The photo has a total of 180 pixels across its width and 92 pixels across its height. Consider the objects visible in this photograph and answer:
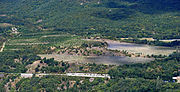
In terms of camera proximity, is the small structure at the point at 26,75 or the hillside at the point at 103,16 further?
the hillside at the point at 103,16

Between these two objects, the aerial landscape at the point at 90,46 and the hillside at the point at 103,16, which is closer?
the aerial landscape at the point at 90,46

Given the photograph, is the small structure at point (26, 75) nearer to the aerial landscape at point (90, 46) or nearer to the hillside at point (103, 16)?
the aerial landscape at point (90, 46)

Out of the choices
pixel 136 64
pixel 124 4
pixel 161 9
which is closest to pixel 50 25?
pixel 124 4

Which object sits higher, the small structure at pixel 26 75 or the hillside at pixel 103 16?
the hillside at pixel 103 16

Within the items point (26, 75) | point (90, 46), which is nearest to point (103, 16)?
point (90, 46)

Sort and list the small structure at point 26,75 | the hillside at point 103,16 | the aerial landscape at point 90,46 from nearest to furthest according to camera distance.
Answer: the aerial landscape at point 90,46
the small structure at point 26,75
the hillside at point 103,16

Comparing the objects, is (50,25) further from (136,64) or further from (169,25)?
(136,64)

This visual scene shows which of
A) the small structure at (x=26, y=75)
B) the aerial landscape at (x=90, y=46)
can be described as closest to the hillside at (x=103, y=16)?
the aerial landscape at (x=90, y=46)

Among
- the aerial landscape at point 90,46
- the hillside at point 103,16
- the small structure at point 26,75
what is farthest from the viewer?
the hillside at point 103,16

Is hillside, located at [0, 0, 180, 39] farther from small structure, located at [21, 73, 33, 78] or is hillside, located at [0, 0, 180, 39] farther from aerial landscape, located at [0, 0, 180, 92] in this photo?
small structure, located at [21, 73, 33, 78]
